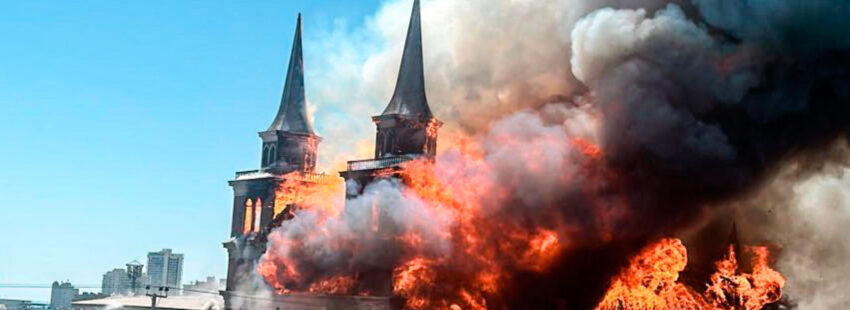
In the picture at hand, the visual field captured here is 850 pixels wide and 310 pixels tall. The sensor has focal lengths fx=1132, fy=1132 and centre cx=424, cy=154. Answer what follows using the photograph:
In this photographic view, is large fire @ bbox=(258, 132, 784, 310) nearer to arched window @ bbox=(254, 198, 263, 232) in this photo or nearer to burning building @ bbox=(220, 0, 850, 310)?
burning building @ bbox=(220, 0, 850, 310)

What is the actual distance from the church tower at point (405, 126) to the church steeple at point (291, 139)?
11.5 m

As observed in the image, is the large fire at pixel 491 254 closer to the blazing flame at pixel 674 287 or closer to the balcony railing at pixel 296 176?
the blazing flame at pixel 674 287

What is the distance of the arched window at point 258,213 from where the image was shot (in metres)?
96.8

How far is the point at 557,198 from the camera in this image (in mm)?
65250

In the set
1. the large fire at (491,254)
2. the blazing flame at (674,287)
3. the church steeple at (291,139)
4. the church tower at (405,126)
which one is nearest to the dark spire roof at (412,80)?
the church tower at (405,126)

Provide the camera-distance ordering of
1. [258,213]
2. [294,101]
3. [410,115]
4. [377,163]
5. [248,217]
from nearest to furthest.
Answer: [377,163]
[410,115]
[258,213]
[248,217]
[294,101]

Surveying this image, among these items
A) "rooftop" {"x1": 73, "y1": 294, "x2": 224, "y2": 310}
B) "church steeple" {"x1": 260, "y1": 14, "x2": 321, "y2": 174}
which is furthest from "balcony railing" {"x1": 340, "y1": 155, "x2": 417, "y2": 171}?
"rooftop" {"x1": 73, "y1": 294, "x2": 224, "y2": 310}

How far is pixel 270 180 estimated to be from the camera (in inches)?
3770

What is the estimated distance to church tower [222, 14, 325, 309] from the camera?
9462 cm

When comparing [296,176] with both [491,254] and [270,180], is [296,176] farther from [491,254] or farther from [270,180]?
[491,254]

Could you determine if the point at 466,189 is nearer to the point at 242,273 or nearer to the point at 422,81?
the point at 422,81

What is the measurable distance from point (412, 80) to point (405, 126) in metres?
4.11

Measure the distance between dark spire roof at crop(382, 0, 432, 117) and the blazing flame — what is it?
23896 mm

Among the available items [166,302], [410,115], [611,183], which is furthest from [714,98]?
[166,302]
